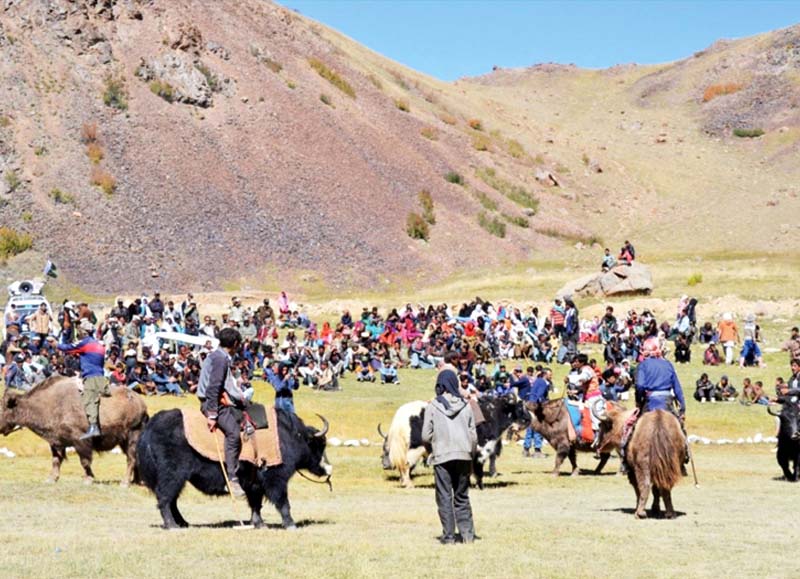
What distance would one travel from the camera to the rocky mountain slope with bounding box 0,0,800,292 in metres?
66.0

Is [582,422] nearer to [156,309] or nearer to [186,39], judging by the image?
[156,309]

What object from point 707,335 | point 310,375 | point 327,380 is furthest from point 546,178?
point 327,380

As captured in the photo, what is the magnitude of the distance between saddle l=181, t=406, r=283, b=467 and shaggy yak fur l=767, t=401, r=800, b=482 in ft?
33.9

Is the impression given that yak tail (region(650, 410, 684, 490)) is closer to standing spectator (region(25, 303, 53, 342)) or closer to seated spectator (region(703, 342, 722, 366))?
standing spectator (region(25, 303, 53, 342))

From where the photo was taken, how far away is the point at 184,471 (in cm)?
1504

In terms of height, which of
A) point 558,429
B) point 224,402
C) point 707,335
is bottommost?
point 558,429

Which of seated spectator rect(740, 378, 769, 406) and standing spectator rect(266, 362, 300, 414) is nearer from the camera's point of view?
standing spectator rect(266, 362, 300, 414)

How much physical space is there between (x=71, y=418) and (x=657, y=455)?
968cm

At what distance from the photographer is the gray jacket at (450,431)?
1401cm

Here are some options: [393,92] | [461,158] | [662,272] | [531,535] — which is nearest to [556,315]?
[662,272]

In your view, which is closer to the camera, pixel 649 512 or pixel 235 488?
pixel 235 488

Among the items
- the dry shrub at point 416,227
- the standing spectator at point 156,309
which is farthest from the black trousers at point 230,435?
the dry shrub at point 416,227

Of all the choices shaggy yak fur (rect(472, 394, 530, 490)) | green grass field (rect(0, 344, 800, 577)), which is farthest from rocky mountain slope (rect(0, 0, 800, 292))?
green grass field (rect(0, 344, 800, 577))

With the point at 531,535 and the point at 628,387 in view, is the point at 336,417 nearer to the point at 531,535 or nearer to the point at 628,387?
the point at 628,387
